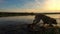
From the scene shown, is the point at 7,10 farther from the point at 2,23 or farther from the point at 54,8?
the point at 54,8

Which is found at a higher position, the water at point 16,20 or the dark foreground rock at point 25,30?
the water at point 16,20

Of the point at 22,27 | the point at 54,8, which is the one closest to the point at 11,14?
the point at 22,27

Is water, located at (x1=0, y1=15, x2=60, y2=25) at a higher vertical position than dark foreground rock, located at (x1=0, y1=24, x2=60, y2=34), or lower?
higher

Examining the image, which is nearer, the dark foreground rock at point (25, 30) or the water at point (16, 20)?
the dark foreground rock at point (25, 30)

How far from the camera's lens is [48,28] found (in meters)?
4.27

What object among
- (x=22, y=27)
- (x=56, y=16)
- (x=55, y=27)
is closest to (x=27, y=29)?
(x=22, y=27)

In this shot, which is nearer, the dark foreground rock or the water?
the dark foreground rock

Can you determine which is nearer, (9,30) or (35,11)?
(9,30)

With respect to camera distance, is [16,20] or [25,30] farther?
[16,20]

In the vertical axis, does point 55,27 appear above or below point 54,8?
below

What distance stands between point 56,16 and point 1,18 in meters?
1.42

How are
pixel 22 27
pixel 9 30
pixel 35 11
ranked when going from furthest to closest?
pixel 35 11 → pixel 22 27 → pixel 9 30

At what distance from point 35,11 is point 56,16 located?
1.85 feet

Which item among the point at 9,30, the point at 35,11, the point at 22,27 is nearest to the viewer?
the point at 9,30
